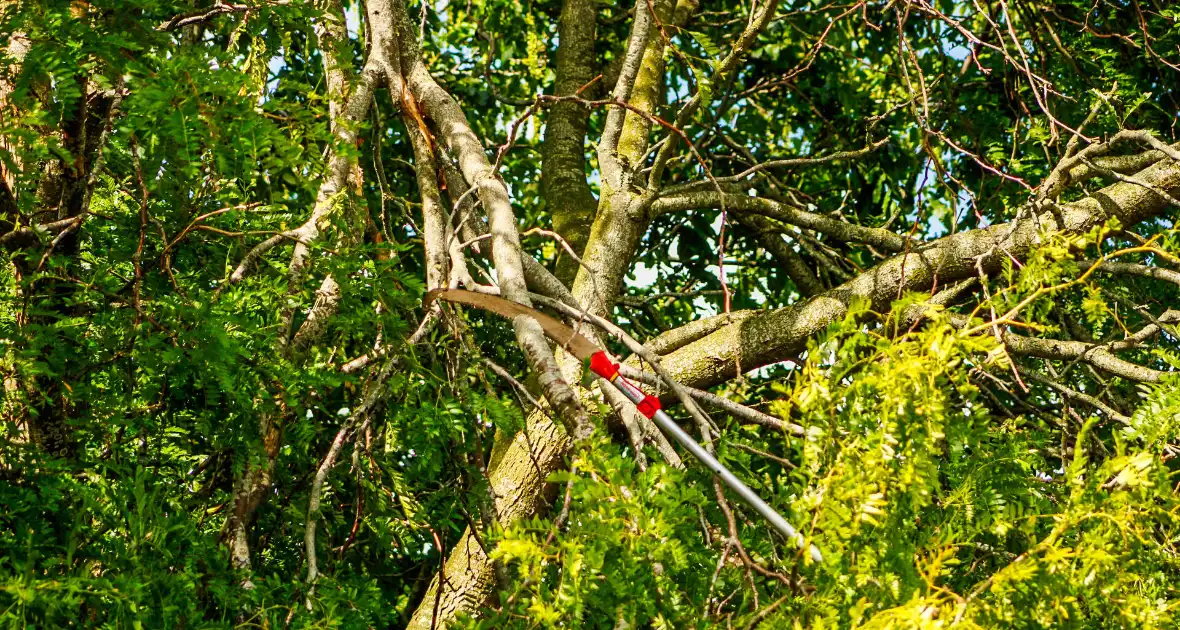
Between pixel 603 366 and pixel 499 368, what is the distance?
0.67 m

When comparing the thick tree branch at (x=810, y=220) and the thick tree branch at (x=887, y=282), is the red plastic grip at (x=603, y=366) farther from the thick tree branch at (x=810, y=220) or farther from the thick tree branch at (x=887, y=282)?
the thick tree branch at (x=810, y=220)

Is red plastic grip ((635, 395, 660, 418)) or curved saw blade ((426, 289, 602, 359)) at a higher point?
curved saw blade ((426, 289, 602, 359))

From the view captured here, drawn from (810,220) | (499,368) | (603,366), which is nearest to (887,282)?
(810,220)

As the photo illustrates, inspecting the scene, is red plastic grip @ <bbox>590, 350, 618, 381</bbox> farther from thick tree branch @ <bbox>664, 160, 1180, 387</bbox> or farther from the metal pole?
thick tree branch @ <bbox>664, 160, 1180, 387</bbox>

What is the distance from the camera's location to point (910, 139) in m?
5.83

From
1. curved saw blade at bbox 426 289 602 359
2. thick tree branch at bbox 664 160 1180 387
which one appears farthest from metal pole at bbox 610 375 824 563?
thick tree branch at bbox 664 160 1180 387

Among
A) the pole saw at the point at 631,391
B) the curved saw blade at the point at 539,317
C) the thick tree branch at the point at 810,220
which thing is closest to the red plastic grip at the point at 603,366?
the pole saw at the point at 631,391

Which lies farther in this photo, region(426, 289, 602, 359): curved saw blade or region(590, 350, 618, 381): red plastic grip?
region(426, 289, 602, 359): curved saw blade

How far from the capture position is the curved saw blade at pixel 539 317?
2.18 meters

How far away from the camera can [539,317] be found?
2.23 metres

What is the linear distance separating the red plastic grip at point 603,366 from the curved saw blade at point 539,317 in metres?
0.12

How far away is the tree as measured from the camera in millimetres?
1490

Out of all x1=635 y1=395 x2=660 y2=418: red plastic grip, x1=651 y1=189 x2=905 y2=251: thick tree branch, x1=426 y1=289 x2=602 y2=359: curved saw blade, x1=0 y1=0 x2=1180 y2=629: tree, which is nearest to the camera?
x1=0 y1=0 x2=1180 y2=629: tree

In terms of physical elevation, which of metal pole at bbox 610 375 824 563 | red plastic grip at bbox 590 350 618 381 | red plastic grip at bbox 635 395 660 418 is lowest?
metal pole at bbox 610 375 824 563
